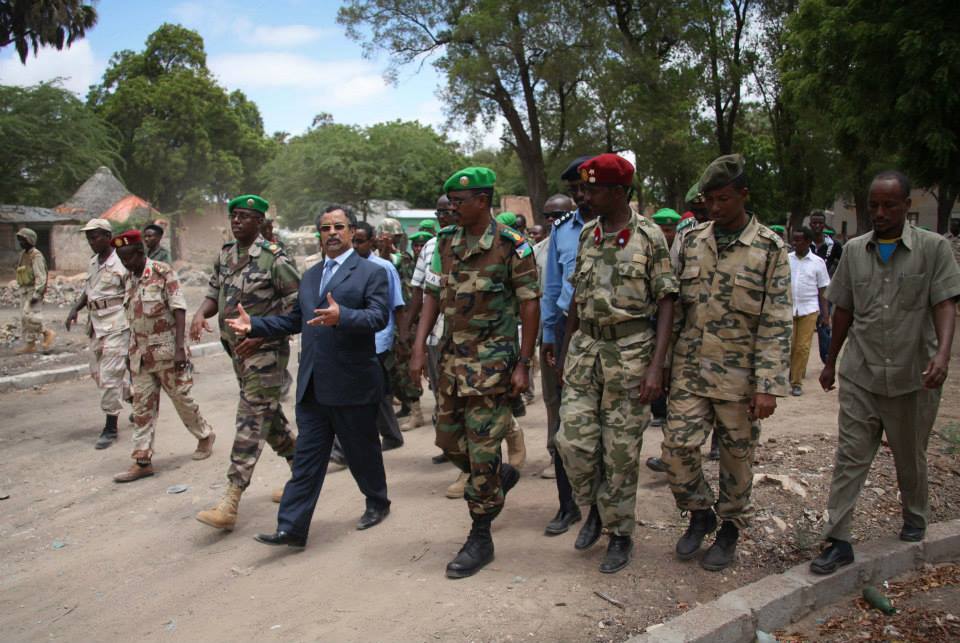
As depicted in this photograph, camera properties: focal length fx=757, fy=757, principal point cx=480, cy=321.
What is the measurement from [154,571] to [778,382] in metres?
3.62

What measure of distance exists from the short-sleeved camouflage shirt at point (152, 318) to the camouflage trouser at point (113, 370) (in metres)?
0.94

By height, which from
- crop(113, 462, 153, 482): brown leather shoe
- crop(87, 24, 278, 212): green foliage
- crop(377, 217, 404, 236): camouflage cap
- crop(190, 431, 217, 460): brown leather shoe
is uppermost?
crop(87, 24, 278, 212): green foliage

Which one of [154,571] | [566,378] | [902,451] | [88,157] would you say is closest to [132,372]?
[154,571]

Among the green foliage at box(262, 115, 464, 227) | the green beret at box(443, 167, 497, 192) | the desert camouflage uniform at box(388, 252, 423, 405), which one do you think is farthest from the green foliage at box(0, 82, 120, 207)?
the green beret at box(443, 167, 497, 192)

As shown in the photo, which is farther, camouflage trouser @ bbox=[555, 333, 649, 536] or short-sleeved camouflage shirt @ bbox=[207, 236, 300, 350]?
short-sleeved camouflage shirt @ bbox=[207, 236, 300, 350]

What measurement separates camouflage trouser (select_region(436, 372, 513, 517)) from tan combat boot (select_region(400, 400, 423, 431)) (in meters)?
3.32

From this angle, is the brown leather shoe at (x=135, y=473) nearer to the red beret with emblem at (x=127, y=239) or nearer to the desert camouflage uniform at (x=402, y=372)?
A: the red beret with emblem at (x=127, y=239)

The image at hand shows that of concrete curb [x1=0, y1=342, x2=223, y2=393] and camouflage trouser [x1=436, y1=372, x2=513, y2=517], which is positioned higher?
camouflage trouser [x1=436, y1=372, x2=513, y2=517]

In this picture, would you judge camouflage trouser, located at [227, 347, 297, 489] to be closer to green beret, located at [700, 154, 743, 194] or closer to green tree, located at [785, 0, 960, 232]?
green beret, located at [700, 154, 743, 194]

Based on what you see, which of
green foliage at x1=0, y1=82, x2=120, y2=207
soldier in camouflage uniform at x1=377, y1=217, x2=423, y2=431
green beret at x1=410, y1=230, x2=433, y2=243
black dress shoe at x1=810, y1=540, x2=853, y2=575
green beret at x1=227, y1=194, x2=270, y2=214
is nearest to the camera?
black dress shoe at x1=810, y1=540, x2=853, y2=575

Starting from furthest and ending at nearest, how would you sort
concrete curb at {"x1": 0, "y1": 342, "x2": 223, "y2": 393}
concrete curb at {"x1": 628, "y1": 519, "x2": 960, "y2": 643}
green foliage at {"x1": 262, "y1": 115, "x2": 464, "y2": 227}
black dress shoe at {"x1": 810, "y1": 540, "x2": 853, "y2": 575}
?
green foliage at {"x1": 262, "y1": 115, "x2": 464, "y2": 227}, concrete curb at {"x1": 0, "y1": 342, "x2": 223, "y2": 393}, black dress shoe at {"x1": 810, "y1": 540, "x2": 853, "y2": 575}, concrete curb at {"x1": 628, "y1": 519, "x2": 960, "y2": 643}

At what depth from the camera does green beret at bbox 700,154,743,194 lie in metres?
3.69

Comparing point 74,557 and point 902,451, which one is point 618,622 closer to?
point 902,451

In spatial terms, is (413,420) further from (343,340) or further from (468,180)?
(468,180)
